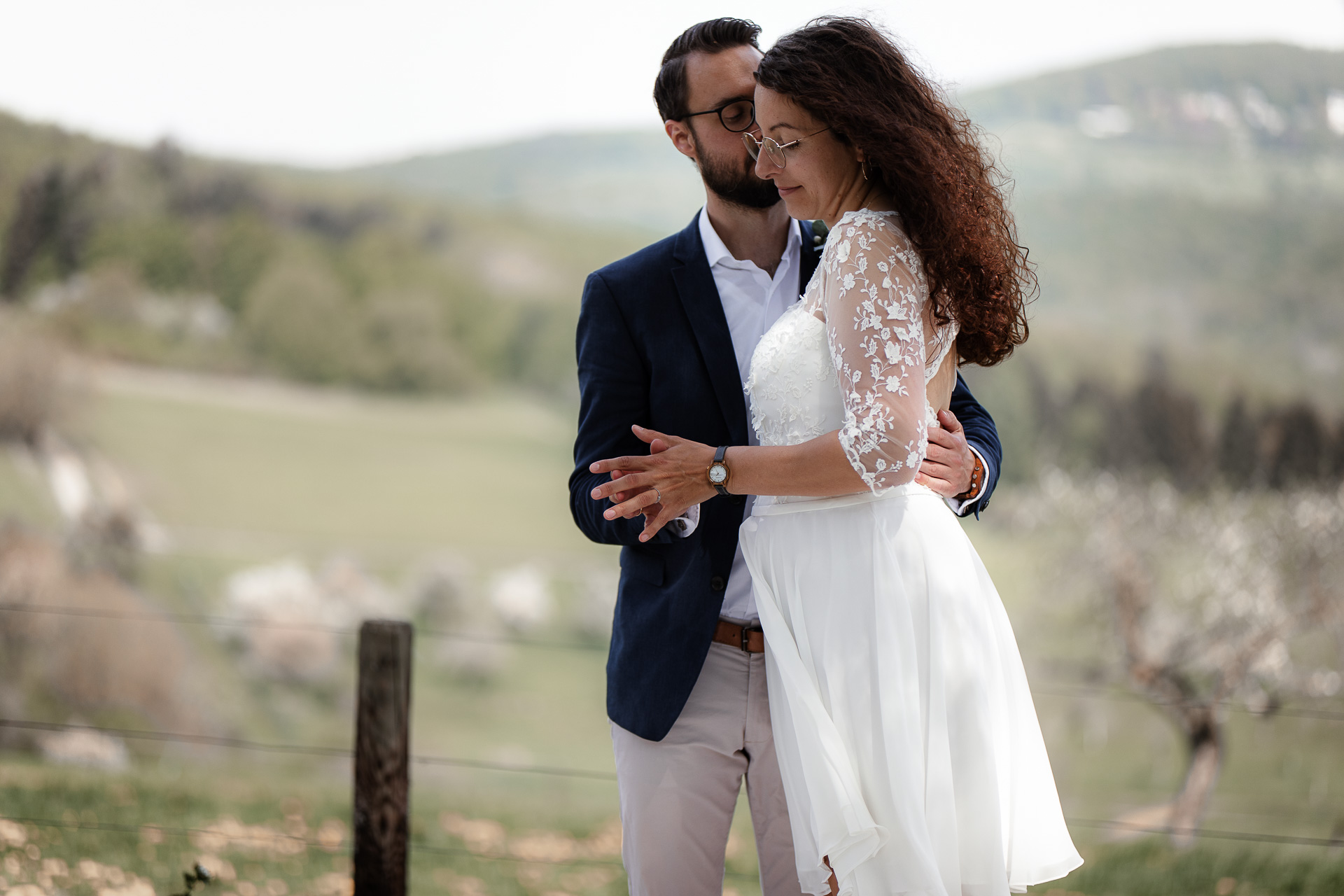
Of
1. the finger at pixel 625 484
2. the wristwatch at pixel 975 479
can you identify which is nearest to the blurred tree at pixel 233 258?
the finger at pixel 625 484

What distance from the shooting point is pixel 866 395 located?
1535mm

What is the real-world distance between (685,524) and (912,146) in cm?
71

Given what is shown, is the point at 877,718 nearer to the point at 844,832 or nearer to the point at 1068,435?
the point at 844,832

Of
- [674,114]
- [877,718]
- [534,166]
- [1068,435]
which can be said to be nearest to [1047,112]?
[1068,435]

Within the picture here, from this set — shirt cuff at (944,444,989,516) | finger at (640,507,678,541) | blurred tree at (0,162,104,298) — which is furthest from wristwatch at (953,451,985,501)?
blurred tree at (0,162,104,298)

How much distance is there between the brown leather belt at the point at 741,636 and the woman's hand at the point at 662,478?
0.31 m

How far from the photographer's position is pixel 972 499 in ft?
6.18

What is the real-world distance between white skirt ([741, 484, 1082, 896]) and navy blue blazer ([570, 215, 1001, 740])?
0.20 meters

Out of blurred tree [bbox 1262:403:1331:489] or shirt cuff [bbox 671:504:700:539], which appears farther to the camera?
blurred tree [bbox 1262:403:1331:489]

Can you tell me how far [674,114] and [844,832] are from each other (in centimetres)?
134

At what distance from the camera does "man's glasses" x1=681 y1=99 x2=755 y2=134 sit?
2.01 metres

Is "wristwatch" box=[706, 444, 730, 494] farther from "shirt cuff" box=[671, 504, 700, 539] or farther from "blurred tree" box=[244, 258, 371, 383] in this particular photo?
"blurred tree" box=[244, 258, 371, 383]

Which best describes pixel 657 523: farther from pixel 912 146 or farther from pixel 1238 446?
pixel 1238 446

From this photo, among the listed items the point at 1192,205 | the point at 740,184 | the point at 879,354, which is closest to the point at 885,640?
the point at 879,354
